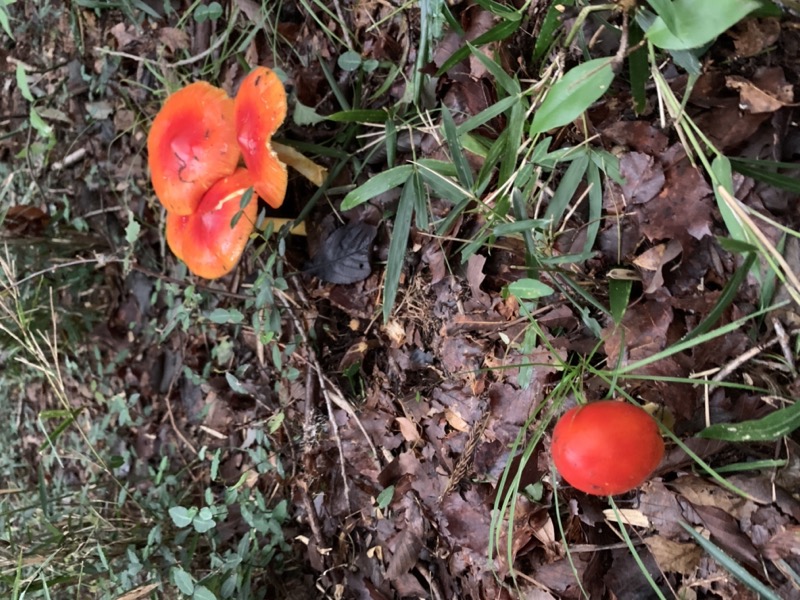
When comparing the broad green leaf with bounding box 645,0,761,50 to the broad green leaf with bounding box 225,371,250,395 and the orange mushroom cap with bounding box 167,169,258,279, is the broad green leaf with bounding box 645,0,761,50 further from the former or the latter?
the broad green leaf with bounding box 225,371,250,395

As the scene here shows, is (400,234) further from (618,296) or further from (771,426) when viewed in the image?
Result: (771,426)

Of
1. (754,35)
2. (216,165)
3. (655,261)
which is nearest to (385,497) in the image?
(655,261)

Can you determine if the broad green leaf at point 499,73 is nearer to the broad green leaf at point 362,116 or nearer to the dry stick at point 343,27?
the broad green leaf at point 362,116

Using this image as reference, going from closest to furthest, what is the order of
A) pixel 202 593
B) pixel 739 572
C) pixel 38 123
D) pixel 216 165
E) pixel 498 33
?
pixel 739 572 < pixel 498 33 < pixel 202 593 < pixel 216 165 < pixel 38 123

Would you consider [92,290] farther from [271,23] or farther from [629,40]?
[629,40]

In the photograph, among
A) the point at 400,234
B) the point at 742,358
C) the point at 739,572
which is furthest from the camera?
the point at 400,234

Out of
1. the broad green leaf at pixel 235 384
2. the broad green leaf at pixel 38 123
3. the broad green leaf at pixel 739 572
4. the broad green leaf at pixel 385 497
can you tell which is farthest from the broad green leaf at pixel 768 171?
the broad green leaf at pixel 38 123

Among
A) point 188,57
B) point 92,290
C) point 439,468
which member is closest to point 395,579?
point 439,468
